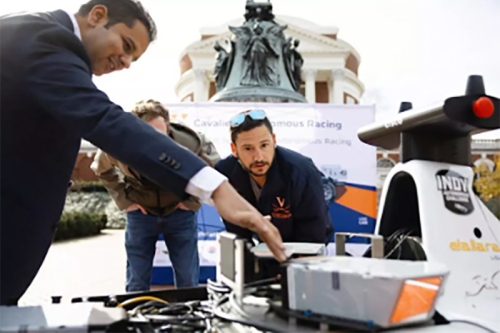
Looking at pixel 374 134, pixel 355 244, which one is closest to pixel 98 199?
pixel 355 244

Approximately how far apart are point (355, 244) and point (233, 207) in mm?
4360

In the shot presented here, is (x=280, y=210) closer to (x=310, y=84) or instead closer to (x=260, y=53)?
(x=260, y=53)

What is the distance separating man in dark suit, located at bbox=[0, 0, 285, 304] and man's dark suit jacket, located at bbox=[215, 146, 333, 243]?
0.99m

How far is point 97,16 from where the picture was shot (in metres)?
1.61

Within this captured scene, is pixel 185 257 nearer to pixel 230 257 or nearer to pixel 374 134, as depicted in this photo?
pixel 374 134

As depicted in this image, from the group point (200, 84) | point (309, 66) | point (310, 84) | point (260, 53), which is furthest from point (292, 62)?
point (309, 66)

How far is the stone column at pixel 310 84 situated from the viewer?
34000 mm

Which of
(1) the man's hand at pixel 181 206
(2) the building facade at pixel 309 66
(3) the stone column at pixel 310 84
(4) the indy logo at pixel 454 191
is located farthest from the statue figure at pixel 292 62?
(3) the stone column at pixel 310 84

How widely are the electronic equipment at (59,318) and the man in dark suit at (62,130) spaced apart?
34 cm

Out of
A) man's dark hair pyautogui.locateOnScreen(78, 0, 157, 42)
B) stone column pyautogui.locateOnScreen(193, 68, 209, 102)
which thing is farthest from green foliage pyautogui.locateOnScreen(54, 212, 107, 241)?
stone column pyautogui.locateOnScreen(193, 68, 209, 102)

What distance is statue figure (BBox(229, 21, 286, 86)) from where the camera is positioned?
891 cm

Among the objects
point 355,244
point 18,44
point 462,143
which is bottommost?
point 355,244

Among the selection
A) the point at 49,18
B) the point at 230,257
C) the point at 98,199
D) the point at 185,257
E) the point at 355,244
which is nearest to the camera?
the point at 230,257

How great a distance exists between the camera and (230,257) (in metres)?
1.39
